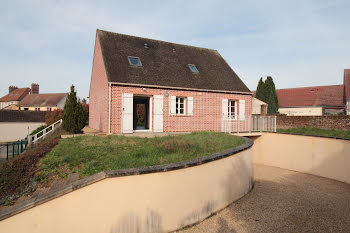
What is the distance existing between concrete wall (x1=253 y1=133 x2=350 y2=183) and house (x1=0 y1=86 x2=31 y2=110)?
51098 millimetres

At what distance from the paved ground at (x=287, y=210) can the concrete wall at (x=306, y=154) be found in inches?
30.2

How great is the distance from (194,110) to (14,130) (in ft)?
98.3

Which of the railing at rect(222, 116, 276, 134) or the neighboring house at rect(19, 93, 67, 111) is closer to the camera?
the railing at rect(222, 116, 276, 134)

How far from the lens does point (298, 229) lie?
5.00 m

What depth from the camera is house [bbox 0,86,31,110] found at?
49.6 metres

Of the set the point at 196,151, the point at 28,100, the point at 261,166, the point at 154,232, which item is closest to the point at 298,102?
the point at 261,166

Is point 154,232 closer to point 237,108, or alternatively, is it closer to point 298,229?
point 298,229

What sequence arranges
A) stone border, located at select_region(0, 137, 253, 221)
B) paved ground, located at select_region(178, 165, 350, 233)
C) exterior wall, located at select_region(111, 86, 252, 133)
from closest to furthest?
stone border, located at select_region(0, 137, 253, 221) < paved ground, located at select_region(178, 165, 350, 233) < exterior wall, located at select_region(111, 86, 252, 133)

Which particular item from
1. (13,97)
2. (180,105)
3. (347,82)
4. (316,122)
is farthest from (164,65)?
(13,97)

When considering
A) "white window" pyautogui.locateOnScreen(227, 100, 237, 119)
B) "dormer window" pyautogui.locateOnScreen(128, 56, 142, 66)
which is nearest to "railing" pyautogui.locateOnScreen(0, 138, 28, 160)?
"dormer window" pyautogui.locateOnScreen(128, 56, 142, 66)

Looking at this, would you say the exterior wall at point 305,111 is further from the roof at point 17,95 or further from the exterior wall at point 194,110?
the roof at point 17,95

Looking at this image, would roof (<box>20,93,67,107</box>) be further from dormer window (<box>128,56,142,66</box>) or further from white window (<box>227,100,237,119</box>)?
white window (<box>227,100,237,119</box>)

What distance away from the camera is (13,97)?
51562 mm

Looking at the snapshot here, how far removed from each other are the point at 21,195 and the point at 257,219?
5014mm
